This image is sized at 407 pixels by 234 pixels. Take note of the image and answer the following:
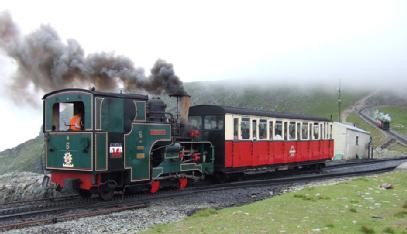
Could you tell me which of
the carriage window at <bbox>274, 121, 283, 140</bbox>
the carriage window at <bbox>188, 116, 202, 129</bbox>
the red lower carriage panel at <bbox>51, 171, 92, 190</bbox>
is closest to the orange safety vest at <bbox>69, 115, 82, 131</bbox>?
the red lower carriage panel at <bbox>51, 171, 92, 190</bbox>

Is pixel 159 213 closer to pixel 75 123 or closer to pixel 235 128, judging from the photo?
pixel 75 123

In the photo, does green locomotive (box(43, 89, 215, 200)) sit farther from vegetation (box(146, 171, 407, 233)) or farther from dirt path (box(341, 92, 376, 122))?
dirt path (box(341, 92, 376, 122))

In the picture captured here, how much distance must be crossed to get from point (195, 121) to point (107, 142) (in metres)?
6.84

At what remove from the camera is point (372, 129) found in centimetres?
6644

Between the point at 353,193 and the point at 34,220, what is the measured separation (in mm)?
9249

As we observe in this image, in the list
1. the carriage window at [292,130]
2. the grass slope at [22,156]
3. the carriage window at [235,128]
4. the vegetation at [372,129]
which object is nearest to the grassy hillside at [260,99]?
the grass slope at [22,156]

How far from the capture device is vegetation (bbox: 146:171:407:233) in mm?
8336

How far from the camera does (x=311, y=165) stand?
25344 millimetres

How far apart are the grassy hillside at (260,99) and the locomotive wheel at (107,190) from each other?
7993 cm

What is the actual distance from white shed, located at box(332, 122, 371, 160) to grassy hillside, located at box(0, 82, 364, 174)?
4745cm

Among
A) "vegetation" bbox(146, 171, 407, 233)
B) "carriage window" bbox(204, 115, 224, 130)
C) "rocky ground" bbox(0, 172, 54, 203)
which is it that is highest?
"carriage window" bbox(204, 115, 224, 130)

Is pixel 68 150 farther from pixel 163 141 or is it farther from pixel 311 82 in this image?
pixel 311 82

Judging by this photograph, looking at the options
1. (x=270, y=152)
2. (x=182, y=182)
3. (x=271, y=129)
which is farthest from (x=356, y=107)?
(x=182, y=182)

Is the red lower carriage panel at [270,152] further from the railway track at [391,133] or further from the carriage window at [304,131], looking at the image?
the railway track at [391,133]
